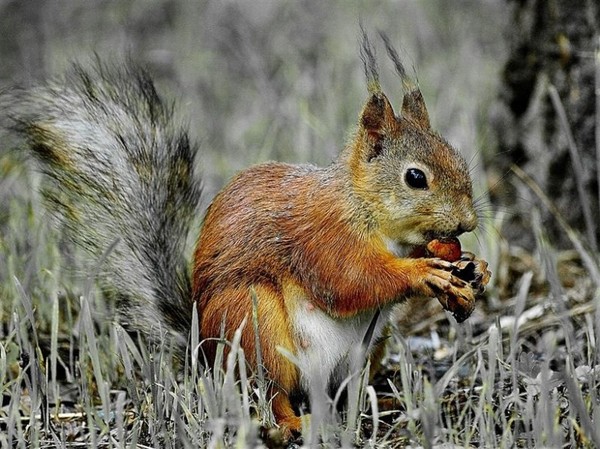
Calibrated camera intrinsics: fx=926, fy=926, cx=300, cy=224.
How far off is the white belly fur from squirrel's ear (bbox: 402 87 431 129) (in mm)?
491

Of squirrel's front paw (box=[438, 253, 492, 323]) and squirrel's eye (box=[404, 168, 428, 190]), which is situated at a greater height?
squirrel's eye (box=[404, 168, 428, 190])

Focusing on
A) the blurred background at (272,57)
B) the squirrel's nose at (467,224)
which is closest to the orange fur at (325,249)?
the squirrel's nose at (467,224)

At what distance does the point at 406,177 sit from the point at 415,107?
261 mm

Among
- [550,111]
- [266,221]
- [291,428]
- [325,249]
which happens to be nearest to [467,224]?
[325,249]

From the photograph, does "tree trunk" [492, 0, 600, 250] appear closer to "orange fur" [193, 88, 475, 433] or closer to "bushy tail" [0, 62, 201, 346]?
"orange fur" [193, 88, 475, 433]

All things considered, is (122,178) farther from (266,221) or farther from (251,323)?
(251,323)

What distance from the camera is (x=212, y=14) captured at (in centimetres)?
634

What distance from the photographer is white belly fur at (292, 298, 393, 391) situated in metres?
2.21

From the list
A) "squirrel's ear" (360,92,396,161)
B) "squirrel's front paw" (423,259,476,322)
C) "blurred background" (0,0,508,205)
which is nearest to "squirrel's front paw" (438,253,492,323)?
"squirrel's front paw" (423,259,476,322)

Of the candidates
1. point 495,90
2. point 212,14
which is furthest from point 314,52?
point 495,90

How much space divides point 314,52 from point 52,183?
3311 mm

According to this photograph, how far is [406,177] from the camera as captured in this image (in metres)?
2.21

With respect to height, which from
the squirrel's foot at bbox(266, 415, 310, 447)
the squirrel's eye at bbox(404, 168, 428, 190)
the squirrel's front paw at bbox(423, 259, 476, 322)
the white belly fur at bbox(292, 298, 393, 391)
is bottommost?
the squirrel's foot at bbox(266, 415, 310, 447)

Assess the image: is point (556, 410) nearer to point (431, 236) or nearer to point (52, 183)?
point (431, 236)
